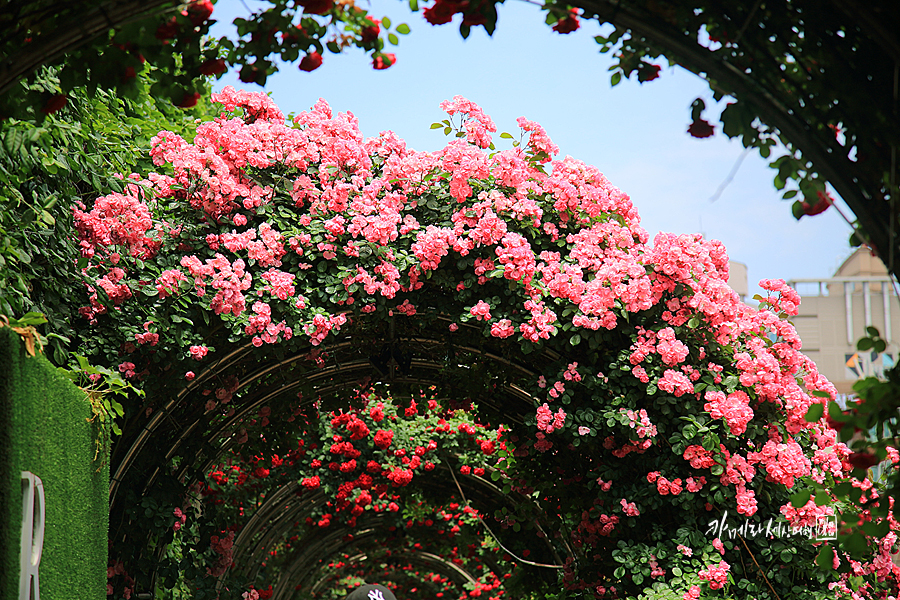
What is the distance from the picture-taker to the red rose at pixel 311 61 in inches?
89.7

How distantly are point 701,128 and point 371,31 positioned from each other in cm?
92

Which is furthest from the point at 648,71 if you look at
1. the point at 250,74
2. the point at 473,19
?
the point at 250,74

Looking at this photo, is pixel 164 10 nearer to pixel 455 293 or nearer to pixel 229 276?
pixel 229 276

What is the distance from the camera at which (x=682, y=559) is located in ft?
12.8

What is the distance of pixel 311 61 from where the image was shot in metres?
2.28

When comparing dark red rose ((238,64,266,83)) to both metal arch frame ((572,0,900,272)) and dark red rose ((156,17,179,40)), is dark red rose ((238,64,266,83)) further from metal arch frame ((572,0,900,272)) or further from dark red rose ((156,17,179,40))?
metal arch frame ((572,0,900,272))

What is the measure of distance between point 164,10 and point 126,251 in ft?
Result: 7.45

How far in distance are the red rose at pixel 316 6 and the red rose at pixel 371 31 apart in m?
0.13

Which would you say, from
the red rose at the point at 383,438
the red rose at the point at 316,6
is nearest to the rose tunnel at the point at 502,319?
the red rose at the point at 316,6

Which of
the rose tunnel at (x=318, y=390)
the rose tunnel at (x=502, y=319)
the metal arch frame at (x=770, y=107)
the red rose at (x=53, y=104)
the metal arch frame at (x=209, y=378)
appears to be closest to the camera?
the metal arch frame at (x=770, y=107)

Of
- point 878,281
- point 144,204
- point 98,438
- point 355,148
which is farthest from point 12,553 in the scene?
point 878,281

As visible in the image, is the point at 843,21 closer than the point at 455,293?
Yes

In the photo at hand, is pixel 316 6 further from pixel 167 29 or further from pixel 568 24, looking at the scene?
pixel 568 24

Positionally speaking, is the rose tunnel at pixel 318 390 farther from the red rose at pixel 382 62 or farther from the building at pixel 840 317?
the building at pixel 840 317
